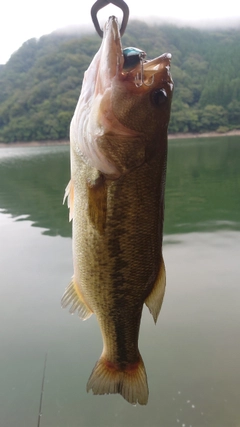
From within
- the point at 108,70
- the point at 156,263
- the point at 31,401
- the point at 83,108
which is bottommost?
the point at 31,401

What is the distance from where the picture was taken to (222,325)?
17.7ft

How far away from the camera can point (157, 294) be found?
2045 mm

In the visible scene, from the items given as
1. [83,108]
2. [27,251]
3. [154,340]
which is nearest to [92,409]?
[154,340]

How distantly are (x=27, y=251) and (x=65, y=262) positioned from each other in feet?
4.44

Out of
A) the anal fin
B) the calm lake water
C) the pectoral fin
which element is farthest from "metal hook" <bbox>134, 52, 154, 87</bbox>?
the calm lake water

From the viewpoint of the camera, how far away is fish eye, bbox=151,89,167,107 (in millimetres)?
1812

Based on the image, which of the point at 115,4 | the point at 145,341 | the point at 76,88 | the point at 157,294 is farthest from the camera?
the point at 76,88

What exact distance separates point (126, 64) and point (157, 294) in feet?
3.95

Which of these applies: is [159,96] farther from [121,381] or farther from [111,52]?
[121,381]

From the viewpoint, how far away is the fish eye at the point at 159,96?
1.81 m

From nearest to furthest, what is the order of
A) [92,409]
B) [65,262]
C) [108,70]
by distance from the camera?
1. [108,70]
2. [92,409]
3. [65,262]

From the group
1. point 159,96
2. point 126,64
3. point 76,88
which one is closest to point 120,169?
point 159,96

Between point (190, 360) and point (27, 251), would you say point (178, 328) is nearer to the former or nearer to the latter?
point (190, 360)

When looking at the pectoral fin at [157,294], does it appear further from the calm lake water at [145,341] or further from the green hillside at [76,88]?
the green hillside at [76,88]
